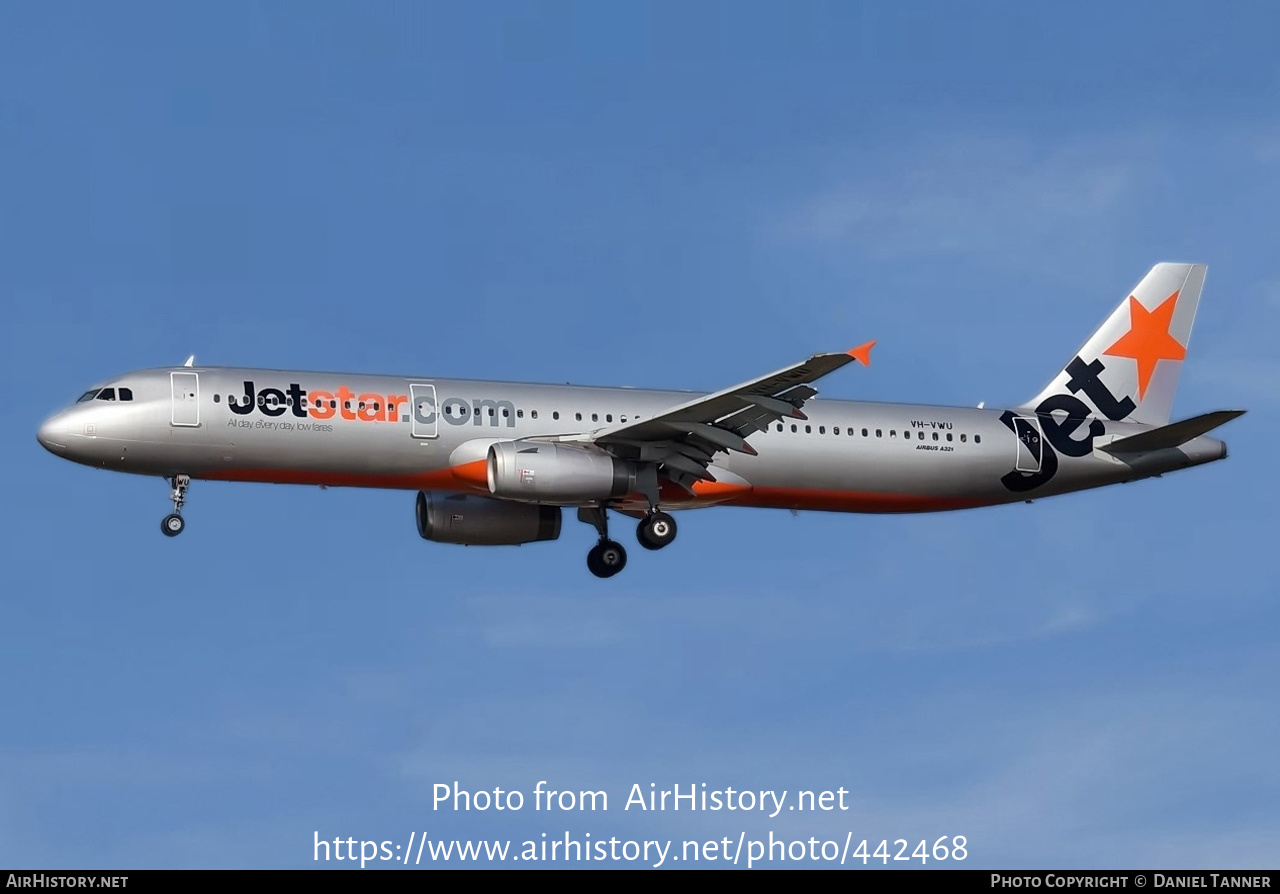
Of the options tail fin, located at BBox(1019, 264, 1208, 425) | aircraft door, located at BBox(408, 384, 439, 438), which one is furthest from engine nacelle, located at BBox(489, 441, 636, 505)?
tail fin, located at BBox(1019, 264, 1208, 425)

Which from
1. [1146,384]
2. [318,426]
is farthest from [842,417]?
[318,426]

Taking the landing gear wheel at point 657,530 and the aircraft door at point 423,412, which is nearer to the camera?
the aircraft door at point 423,412

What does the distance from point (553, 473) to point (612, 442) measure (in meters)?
1.99

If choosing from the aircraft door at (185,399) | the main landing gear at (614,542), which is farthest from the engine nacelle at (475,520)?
the aircraft door at (185,399)

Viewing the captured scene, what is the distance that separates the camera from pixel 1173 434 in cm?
5253

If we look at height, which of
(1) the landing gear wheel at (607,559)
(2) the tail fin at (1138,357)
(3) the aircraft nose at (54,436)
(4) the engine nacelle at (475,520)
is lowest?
(1) the landing gear wheel at (607,559)

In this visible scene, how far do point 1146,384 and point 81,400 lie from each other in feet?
92.0

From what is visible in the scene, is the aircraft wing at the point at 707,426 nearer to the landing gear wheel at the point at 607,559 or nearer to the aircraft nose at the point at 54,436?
the landing gear wheel at the point at 607,559

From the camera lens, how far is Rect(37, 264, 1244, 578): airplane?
4797 centimetres

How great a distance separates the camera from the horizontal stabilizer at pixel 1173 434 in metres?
49.6

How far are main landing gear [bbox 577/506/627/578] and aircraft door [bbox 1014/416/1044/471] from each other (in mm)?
10570

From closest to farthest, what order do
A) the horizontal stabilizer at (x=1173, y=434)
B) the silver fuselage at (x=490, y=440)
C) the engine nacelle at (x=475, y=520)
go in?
the silver fuselage at (x=490, y=440) < the horizontal stabilizer at (x=1173, y=434) < the engine nacelle at (x=475, y=520)

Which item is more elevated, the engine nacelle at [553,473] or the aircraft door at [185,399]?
the aircraft door at [185,399]

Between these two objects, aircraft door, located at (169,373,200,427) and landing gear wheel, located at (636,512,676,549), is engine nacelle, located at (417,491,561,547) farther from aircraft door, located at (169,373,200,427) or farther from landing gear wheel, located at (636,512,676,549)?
aircraft door, located at (169,373,200,427)
